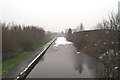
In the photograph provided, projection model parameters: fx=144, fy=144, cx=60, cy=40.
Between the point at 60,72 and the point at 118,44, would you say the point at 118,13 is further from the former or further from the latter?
the point at 60,72

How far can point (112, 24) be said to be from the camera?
48.4 feet

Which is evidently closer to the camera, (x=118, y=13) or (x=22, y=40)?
(x=118, y=13)

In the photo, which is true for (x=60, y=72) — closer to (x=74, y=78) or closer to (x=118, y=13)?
(x=74, y=78)

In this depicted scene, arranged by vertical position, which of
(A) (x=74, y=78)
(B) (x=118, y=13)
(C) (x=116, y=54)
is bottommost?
(A) (x=74, y=78)

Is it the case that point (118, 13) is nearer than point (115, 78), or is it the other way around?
point (115, 78)

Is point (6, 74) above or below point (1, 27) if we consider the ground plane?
below

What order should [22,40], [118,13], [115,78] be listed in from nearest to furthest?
1. [115,78]
2. [118,13]
3. [22,40]

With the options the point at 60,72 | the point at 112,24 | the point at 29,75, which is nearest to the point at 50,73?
the point at 60,72

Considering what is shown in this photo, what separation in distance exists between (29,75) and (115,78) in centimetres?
530

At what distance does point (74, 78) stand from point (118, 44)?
7.06 metres

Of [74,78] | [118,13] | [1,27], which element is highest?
[118,13]

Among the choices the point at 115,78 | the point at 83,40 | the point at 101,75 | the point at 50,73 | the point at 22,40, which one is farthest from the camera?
the point at 83,40

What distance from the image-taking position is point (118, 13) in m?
14.8

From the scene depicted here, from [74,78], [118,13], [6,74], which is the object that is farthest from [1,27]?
[118,13]
